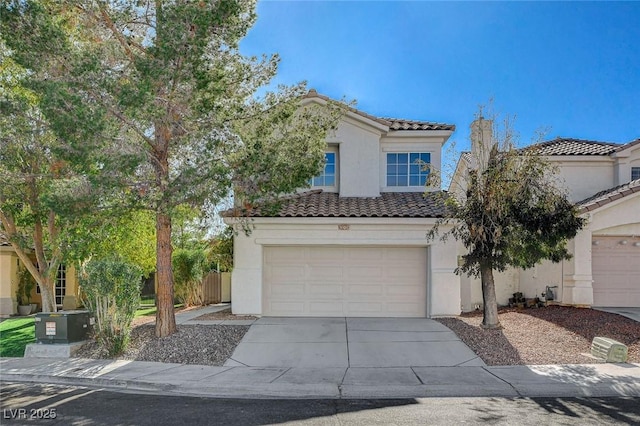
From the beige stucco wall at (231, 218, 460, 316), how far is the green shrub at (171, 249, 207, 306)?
194 inches

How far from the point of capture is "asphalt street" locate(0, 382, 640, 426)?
630 centimetres

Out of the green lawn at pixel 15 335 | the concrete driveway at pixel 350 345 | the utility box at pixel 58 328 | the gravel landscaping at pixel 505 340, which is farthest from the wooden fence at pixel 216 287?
the utility box at pixel 58 328

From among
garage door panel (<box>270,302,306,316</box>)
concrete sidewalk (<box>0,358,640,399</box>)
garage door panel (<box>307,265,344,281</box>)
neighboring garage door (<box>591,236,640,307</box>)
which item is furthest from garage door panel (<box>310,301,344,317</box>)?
neighboring garage door (<box>591,236,640,307</box>)

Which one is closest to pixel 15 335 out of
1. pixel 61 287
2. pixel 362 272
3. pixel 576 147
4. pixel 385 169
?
pixel 61 287

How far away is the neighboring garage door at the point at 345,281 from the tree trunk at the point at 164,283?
329cm

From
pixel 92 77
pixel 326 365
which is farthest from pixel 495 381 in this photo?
pixel 92 77

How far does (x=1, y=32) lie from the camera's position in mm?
9328

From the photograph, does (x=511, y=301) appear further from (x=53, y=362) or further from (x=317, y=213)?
(x=53, y=362)

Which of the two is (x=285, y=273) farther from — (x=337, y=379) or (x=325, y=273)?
(x=337, y=379)

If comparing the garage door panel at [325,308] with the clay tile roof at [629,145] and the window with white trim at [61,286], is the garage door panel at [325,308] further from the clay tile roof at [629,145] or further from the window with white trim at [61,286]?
the window with white trim at [61,286]

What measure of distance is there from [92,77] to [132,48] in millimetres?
2275

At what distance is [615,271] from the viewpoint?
15.1m

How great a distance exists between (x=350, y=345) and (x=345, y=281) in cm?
333

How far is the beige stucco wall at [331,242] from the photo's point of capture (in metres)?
13.4
